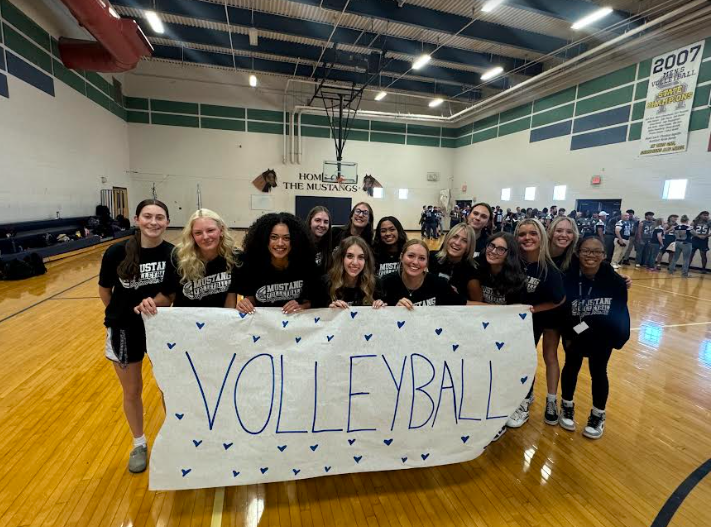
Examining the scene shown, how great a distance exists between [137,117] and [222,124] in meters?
3.65

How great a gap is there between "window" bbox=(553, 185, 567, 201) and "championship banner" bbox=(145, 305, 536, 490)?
13.6 m

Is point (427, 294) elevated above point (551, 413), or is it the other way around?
point (427, 294)

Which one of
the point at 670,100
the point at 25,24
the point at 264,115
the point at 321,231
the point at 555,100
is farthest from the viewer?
the point at 264,115

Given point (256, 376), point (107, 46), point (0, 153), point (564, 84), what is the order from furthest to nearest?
point (564, 84) < point (107, 46) < point (0, 153) < point (256, 376)

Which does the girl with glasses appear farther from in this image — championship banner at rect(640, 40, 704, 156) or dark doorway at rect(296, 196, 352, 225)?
dark doorway at rect(296, 196, 352, 225)

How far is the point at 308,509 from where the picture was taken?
1.90 m

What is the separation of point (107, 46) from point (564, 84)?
14874 mm

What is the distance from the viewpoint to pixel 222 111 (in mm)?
17234

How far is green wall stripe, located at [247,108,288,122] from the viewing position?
17625 mm

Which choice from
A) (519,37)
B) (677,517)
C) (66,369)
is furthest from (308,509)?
(519,37)

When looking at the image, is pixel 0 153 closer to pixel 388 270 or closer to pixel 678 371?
pixel 388 270

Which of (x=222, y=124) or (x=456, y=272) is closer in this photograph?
(x=456, y=272)

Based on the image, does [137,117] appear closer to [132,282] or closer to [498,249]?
[132,282]

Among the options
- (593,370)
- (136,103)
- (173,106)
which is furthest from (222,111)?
(593,370)
